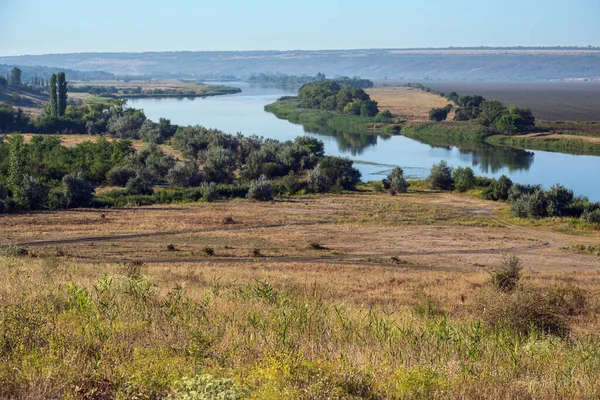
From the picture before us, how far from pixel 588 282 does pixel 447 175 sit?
898 inches

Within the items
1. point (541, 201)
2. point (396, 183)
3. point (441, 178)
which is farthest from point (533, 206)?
point (441, 178)

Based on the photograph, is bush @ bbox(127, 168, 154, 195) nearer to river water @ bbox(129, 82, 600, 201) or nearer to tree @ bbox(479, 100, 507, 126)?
river water @ bbox(129, 82, 600, 201)

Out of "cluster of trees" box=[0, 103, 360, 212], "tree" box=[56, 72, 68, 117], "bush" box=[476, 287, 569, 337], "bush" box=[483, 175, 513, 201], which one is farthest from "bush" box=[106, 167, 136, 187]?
"bush" box=[476, 287, 569, 337]

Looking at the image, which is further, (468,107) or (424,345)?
(468,107)

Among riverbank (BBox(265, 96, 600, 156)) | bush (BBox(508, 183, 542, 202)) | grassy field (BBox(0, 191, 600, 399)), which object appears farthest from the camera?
riverbank (BBox(265, 96, 600, 156))

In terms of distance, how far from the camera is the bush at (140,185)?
110 feet

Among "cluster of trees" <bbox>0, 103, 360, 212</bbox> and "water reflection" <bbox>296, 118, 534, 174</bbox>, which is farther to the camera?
"water reflection" <bbox>296, 118, 534, 174</bbox>

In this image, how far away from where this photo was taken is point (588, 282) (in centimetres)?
1612

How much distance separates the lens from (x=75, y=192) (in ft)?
96.7

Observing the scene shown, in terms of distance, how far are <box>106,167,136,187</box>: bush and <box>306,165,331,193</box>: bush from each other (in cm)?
1007

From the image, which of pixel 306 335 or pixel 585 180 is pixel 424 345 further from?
pixel 585 180

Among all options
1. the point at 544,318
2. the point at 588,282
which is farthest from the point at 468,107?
the point at 544,318

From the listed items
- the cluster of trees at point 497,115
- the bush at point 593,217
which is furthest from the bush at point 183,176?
the cluster of trees at point 497,115

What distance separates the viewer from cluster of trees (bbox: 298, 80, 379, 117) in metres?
88.3
